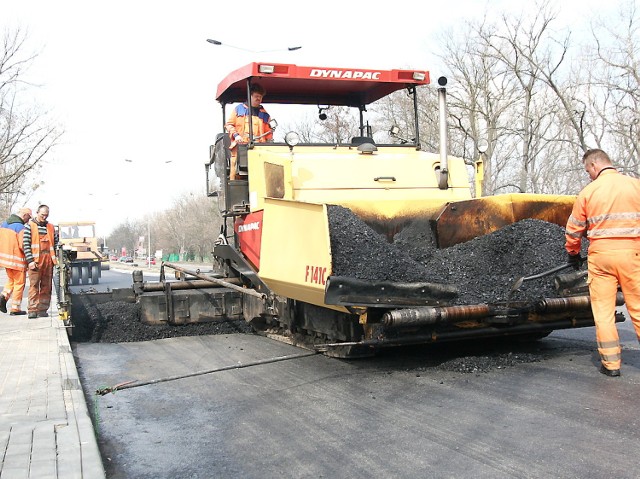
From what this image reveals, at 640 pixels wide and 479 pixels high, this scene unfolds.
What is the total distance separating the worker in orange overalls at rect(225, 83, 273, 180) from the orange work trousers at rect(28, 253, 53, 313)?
4.06 meters

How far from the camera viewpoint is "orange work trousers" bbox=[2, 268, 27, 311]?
30.5 ft

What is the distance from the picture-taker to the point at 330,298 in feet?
14.5

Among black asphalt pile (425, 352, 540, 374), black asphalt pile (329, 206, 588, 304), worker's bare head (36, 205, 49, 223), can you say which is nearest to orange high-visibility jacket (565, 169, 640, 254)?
black asphalt pile (329, 206, 588, 304)

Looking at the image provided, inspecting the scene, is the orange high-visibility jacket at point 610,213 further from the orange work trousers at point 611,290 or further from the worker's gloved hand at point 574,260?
the worker's gloved hand at point 574,260

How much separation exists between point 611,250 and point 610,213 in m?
0.27

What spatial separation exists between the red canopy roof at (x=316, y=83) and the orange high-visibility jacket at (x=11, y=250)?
12.9 feet

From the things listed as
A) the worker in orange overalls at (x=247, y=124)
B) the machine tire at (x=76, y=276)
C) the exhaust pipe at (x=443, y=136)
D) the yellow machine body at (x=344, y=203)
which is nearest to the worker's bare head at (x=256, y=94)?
the worker in orange overalls at (x=247, y=124)

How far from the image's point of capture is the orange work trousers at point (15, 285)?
9281 mm

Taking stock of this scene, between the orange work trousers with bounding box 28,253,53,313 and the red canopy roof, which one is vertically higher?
the red canopy roof

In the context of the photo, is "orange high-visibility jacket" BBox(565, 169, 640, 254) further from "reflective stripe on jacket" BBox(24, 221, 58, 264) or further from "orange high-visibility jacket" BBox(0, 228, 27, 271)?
"orange high-visibility jacket" BBox(0, 228, 27, 271)

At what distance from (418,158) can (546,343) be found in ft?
7.49

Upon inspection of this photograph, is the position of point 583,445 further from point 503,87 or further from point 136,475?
point 503,87

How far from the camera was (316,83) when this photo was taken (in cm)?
718

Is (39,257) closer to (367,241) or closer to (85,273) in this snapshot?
(367,241)
